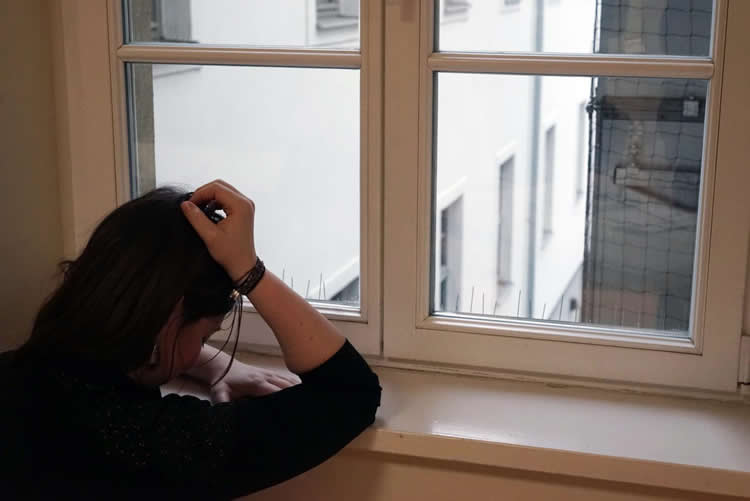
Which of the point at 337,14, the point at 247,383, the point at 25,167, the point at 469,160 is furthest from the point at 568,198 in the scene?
the point at 25,167

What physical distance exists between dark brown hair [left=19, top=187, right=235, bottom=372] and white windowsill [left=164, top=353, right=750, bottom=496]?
1.01 feet

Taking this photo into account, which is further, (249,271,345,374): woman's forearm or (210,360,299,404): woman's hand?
(210,360,299,404): woman's hand

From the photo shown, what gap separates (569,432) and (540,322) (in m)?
0.22

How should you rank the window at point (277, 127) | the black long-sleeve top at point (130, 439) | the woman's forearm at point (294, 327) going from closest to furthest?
the black long-sleeve top at point (130, 439)
the woman's forearm at point (294, 327)
the window at point (277, 127)

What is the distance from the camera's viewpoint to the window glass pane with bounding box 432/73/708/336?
55.5 inches

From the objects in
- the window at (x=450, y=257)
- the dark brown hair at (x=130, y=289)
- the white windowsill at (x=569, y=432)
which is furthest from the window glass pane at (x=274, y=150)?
the dark brown hair at (x=130, y=289)

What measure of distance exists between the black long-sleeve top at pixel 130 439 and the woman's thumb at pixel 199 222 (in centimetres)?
20

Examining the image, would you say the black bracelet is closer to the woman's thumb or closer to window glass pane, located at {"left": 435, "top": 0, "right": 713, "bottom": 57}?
the woman's thumb

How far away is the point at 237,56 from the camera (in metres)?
1.53

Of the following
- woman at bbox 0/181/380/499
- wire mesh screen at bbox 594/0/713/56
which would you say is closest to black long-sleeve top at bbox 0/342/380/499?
woman at bbox 0/181/380/499

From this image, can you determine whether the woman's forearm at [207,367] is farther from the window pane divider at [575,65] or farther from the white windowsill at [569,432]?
the window pane divider at [575,65]

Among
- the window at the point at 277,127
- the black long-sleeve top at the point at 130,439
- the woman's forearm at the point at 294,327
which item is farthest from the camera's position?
the window at the point at 277,127

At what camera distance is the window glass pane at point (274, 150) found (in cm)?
156

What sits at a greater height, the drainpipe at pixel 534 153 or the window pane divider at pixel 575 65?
the window pane divider at pixel 575 65
